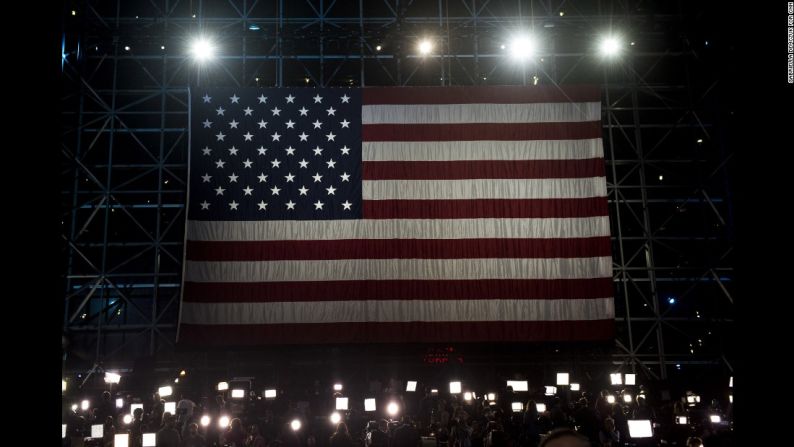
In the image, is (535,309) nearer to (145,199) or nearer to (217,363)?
(217,363)

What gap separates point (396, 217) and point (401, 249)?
2.25 ft

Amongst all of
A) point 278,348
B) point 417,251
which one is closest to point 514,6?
point 417,251

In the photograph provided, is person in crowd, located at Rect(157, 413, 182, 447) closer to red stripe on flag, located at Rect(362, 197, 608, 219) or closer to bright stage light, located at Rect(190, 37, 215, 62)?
red stripe on flag, located at Rect(362, 197, 608, 219)

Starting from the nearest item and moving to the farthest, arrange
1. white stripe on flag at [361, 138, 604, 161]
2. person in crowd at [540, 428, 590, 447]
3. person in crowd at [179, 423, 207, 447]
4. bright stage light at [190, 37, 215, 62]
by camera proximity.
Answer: person in crowd at [540, 428, 590, 447]
person in crowd at [179, 423, 207, 447]
white stripe on flag at [361, 138, 604, 161]
bright stage light at [190, 37, 215, 62]

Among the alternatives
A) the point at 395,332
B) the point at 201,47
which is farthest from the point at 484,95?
the point at 201,47

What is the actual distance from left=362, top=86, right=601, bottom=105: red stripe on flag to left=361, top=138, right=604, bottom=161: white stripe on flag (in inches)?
37.2

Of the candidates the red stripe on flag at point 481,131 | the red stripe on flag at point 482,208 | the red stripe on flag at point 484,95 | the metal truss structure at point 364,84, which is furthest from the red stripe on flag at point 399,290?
the red stripe on flag at point 484,95

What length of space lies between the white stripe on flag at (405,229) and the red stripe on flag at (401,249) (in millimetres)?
110

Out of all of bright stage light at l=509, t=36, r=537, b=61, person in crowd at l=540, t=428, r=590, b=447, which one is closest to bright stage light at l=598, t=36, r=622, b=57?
bright stage light at l=509, t=36, r=537, b=61

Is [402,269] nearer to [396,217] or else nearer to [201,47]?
[396,217]

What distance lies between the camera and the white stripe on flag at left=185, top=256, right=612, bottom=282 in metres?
13.0

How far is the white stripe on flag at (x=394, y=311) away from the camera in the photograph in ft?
42.0

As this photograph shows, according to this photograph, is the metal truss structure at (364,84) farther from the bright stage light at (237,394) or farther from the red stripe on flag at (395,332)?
the bright stage light at (237,394)

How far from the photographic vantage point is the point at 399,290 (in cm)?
1309
